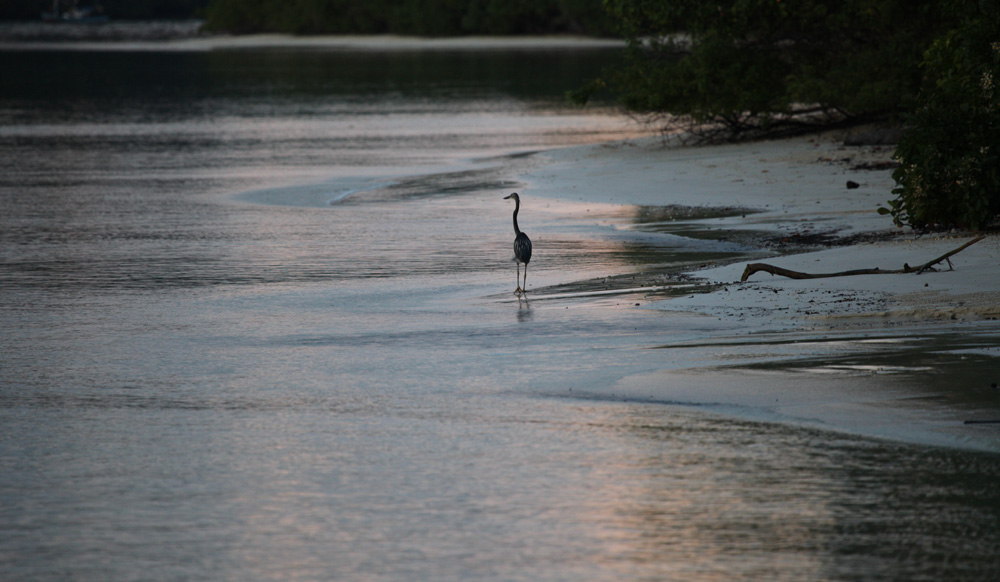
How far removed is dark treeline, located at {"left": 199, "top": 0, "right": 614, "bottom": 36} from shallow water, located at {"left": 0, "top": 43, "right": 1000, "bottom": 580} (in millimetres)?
69908

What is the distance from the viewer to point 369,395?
811 cm

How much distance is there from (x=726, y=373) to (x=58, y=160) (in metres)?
20.5

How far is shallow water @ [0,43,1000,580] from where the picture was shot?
222 inches

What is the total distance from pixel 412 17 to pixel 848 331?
98.5 m

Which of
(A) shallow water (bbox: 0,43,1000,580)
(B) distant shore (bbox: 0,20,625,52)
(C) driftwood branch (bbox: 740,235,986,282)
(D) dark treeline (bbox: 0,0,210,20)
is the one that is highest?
(D) dark treeline (bbox: 0,0,210,20)

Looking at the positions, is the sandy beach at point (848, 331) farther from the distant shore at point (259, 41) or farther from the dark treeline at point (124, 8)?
the dark treeline at point (124, 8)

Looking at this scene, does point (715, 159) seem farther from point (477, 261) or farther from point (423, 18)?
point (423, 18)

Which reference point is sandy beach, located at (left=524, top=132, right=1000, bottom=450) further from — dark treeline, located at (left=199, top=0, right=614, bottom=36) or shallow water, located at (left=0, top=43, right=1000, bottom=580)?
dark treeline, located at (left=199, top=0, right=614, bottom=36)

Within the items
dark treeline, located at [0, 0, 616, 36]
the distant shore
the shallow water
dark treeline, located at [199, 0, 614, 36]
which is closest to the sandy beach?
the shallow water

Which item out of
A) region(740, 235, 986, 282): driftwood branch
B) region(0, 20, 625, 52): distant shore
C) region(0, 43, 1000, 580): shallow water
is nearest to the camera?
region(0, 43, 1000, 580): shallow water

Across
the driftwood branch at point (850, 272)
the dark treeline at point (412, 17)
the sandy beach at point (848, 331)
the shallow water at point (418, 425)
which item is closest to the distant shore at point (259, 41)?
the dark treeline at point (412, 17)

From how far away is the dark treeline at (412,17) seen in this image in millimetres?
96125

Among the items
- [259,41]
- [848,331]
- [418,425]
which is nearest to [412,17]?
[259,41]

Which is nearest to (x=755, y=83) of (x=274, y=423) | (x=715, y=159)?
(x=715, y=159)
